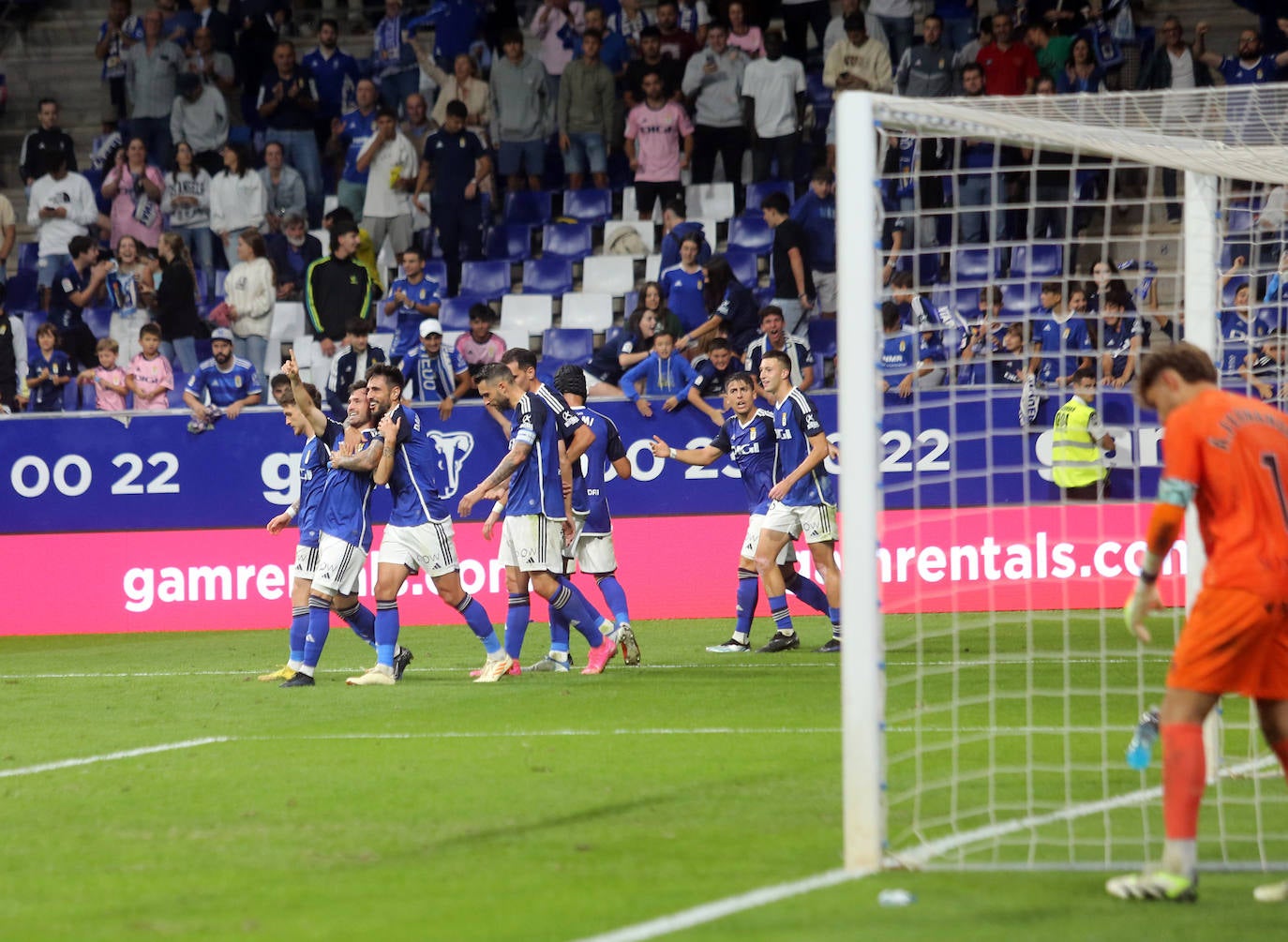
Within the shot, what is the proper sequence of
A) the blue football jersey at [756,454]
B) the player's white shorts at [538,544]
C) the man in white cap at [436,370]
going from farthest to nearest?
the man in white cap at [436,370]
the blue football jersey at [756,454]
the player's white shorts at [538,544]

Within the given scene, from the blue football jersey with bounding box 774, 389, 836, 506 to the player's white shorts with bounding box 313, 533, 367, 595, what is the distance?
3.64 metres

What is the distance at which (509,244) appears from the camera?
20891mm

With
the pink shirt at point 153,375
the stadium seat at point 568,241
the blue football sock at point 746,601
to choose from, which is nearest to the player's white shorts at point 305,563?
the blue football sock at point 746,601

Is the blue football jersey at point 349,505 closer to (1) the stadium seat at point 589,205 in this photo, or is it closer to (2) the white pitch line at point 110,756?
(2) the white pitch line at point 110,756

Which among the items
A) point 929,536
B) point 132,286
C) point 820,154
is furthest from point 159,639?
point 820,154

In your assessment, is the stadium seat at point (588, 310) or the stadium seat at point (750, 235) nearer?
the stadium seat at point (588, 310)

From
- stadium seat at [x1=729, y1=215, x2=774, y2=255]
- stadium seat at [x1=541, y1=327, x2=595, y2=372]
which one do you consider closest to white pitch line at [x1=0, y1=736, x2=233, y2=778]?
stadium seat at [x1=541, y1=327, x2=595, y2=372]

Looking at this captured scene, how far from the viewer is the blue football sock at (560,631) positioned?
1275cm

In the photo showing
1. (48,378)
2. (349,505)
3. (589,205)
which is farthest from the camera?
(589,205)

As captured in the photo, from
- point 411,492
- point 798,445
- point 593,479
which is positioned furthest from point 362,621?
point 798,445

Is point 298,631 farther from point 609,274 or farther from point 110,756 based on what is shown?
point 609,274

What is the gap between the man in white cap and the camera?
1759cm

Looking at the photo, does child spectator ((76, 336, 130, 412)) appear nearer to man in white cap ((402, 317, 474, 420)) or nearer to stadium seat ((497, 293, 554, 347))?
man in white cap ((402, 317, 474, 420))

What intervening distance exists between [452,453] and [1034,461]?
557 cm
